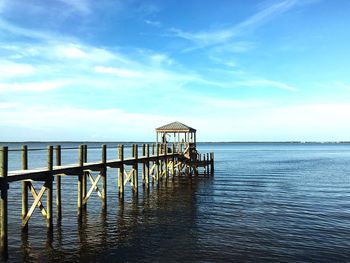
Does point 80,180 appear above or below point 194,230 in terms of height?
above

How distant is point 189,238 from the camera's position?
15.4 m

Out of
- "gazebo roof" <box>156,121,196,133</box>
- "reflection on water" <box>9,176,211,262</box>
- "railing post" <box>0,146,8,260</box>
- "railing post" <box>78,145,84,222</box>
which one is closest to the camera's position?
"railing post" <box>0,146,8,260</box>

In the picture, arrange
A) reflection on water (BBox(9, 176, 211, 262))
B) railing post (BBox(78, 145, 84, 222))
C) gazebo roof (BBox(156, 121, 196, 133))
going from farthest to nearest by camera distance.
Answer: gazebo roof (BBox(156, 121, 196, 133)) < railing post (BBox(78, 145, 84, 222)) < reflection on water (BBox(9, 176, 211, 262))

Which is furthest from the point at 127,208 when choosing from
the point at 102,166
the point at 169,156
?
the point at 169,156

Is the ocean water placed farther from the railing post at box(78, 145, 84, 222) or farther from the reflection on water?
the railing post at box(78, 145, 84, 222)

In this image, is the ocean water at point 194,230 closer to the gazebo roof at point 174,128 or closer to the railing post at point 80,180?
the railing post at point 80,180

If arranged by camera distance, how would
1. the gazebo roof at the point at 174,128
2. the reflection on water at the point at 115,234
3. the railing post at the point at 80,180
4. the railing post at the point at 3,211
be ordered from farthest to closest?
the gazebo roof at the point at 174,128
the railing post at the point at 80,180
the reflection on water at the point at 115,234
the railing post at the point at 3,211

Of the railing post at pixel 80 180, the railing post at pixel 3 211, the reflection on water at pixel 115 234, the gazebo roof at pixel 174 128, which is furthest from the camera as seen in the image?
the gazebo roof at pixel 174 128

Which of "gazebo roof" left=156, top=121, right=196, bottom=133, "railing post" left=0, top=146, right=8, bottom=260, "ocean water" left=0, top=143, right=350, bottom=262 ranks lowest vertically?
"ocean water" left=0, top=143, right=350, bottom=262

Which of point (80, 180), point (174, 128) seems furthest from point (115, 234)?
point (174, 128)

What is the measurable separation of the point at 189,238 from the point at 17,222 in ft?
29.3

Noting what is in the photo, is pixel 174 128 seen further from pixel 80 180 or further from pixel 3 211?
pixel 3 211

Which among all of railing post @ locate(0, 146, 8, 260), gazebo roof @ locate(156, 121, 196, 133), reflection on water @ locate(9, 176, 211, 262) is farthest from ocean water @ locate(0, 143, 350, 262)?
gazebo roof @ locate(156, 121, 196, 133)

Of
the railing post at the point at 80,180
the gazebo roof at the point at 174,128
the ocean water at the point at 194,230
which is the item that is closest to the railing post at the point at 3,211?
the ocean water at the point at 194,230
